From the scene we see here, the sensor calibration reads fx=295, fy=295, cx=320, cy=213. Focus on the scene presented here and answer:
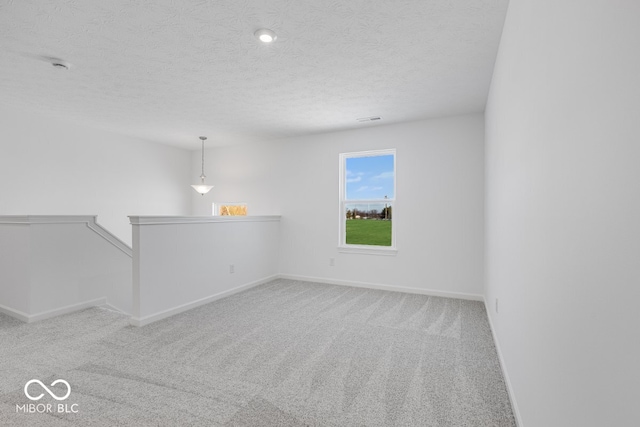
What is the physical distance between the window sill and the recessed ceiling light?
10.7 ft

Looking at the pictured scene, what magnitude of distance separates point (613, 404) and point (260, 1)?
8.14 feet

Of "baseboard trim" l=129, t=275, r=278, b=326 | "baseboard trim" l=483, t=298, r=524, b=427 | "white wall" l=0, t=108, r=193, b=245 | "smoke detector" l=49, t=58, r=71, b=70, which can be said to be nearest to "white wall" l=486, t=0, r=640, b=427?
"baseboard trim" l=483, t=298, r=524, b=427

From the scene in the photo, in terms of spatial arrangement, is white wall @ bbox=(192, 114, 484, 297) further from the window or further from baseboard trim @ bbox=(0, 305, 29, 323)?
baseboard trim @ bbox=(0, 305, 29, 323)

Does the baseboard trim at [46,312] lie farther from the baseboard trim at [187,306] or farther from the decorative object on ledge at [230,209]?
the decorative object on ledge at [230,209]

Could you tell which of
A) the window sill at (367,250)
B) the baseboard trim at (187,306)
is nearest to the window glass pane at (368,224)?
the window sill at (367,250)

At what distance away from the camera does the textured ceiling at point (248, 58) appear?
2.06 meters

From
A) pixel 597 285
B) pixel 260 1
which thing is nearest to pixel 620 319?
pixel 597 285

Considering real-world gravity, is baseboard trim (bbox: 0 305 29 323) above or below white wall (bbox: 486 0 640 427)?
below

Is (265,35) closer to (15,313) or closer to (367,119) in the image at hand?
(367,119)

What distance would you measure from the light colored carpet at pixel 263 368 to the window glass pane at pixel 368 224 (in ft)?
4.76

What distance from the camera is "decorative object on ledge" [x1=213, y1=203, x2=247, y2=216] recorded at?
596 cm

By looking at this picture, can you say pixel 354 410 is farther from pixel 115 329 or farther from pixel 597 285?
pixel 115 329

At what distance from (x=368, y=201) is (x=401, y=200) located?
561 millimetres

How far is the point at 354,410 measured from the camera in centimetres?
177
